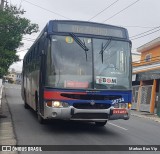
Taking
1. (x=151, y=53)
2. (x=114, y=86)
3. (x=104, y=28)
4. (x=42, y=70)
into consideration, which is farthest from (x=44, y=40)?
(x=151, y=53)

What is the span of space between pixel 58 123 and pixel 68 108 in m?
3.25

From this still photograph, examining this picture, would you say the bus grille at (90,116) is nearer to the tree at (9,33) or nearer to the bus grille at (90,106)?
the bus grille at (90,106)

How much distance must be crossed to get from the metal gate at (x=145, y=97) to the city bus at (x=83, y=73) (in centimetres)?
2143

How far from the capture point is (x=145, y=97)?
33.9 meters

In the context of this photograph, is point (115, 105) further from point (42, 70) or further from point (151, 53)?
point (151, 53)

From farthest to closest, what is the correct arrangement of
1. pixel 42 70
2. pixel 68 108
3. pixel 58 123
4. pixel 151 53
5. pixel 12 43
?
pixel 151 53
pixel 12 43
pixel 58 123
pixel 42 70
pixel 68 108

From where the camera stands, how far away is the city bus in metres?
11.2

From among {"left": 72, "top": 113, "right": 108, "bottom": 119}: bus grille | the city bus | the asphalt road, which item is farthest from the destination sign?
the asphalt road

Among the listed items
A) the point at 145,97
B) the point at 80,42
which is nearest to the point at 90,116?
the point at 80,42

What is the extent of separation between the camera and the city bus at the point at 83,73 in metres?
11.2

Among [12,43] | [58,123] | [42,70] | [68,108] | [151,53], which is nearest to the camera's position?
[68,108]

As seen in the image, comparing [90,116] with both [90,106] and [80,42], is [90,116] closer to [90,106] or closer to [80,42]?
[90,106]

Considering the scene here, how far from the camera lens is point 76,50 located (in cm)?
1157

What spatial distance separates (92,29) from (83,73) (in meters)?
1.65
